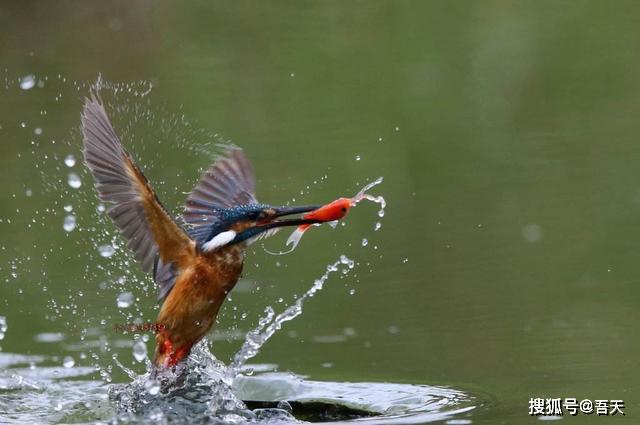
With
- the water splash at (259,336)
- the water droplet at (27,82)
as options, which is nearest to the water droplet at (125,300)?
the water splash at (259,336)

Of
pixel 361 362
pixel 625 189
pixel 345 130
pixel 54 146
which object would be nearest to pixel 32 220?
pixel 54 146

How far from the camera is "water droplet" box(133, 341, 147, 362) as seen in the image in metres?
4.78

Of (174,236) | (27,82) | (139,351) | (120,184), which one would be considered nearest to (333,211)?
(174,236)

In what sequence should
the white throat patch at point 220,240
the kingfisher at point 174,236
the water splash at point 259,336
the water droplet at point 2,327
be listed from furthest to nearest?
the water droplet at point 2,327
the water splash at point 259,336
the white throat patch at point 220,240
the kingfisher at point 174,236

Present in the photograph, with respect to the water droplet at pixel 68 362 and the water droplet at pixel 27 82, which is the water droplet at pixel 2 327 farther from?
the water droplet at pixel 27 82

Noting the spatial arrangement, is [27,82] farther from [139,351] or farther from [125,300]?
[139,351]

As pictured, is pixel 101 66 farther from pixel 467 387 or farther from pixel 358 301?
pixel 467 387

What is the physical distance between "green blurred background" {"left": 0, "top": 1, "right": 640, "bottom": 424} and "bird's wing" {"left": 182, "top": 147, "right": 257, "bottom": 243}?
597 mm

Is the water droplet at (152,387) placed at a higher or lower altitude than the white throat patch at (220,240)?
lower

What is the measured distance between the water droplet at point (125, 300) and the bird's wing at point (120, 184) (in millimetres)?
980

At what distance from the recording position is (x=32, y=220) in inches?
271

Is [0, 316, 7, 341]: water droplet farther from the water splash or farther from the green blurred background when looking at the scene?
the water splash

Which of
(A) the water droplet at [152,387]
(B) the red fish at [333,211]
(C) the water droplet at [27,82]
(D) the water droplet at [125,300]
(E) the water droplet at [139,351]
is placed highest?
(C) the water droplet at [27,82]

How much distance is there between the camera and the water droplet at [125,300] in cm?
546
